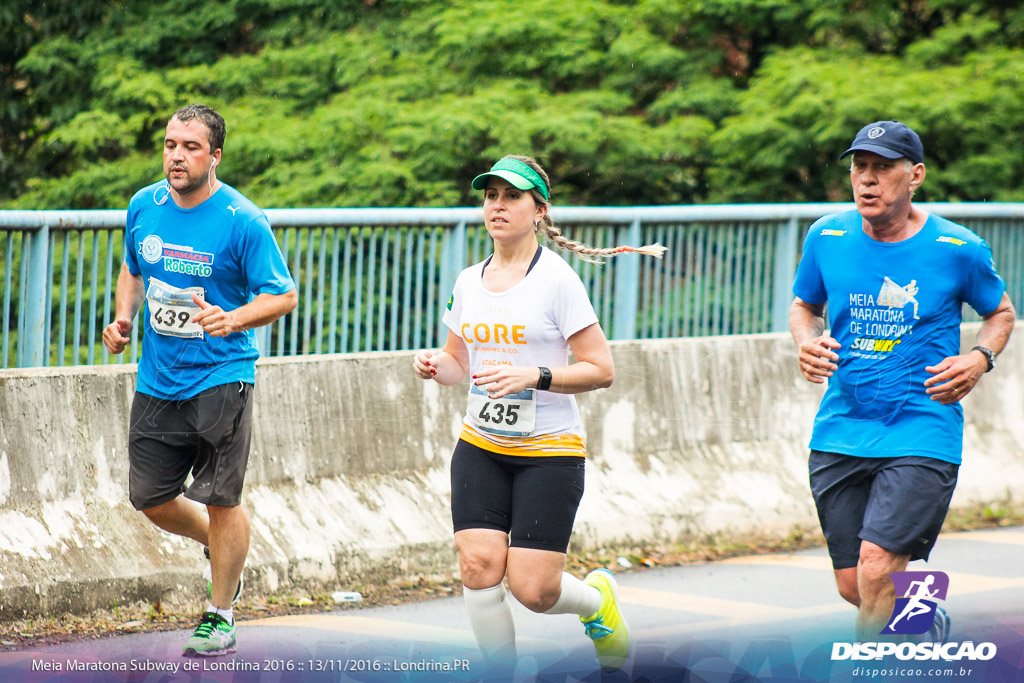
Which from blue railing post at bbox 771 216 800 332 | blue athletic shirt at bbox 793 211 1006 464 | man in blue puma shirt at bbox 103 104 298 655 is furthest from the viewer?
blue railing post at bbox 771 216 800 332

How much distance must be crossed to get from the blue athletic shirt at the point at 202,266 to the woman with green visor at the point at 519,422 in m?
0.99

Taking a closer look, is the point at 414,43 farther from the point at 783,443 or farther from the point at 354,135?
the point at 783,443

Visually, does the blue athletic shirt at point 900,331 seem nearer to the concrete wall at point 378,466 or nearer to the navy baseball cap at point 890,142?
the navy baseball cap at point 890,142

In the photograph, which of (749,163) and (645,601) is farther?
(749,163)

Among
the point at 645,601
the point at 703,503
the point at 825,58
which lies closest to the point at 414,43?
the point at 825,58

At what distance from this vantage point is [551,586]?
4793 millimetres

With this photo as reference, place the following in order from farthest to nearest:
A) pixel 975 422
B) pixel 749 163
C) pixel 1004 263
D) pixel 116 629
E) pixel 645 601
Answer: pixel 749 163, pixel 1004 263, pixel 975 422, pixel 645 601, pixel 116 629

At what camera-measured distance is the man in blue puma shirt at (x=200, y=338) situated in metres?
5.42

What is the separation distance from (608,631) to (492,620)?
29.9 inches

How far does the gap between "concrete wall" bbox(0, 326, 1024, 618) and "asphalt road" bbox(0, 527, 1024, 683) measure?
366 millimetres

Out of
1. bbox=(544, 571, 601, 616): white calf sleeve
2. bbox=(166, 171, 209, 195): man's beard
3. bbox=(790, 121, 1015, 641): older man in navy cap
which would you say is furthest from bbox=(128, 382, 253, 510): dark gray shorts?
bbox=(790, 121, 1015, 641): older man in navy cap

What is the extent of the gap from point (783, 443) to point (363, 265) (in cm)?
314

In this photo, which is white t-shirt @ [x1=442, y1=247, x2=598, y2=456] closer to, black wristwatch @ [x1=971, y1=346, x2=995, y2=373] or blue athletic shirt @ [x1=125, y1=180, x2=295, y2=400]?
blue athletic shirt @ [x1=125, y1=180, x2=295, y2=400]

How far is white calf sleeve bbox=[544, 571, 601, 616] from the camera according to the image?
4.98 metres
